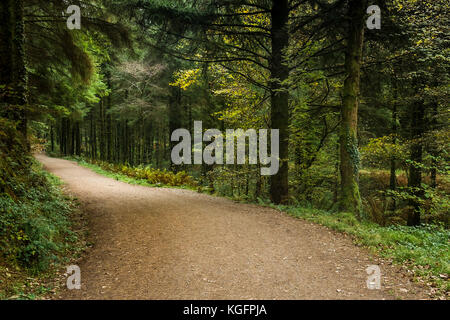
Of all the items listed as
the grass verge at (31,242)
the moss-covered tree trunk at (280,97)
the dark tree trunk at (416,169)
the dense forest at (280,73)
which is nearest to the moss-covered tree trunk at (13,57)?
the dense forest at (280,73)

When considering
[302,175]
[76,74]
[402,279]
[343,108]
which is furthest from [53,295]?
[302,175]

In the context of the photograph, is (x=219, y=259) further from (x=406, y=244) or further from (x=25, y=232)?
(x=406, y=244)

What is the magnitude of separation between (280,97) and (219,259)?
655cm

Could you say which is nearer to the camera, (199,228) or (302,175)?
(199,228)

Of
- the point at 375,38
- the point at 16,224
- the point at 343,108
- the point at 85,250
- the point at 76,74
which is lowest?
the point at 85,250

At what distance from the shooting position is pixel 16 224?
14.1 ft

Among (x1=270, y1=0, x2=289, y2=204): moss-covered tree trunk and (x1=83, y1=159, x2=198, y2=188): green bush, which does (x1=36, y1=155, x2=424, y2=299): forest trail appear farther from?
(x1=83, y1=159, x2=198, y2=188): green bush

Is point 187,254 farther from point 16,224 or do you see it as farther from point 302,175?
point 302,175

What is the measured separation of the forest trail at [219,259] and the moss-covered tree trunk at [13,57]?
134 inches

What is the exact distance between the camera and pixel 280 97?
917 cm

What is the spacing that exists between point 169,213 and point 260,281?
4233 mm

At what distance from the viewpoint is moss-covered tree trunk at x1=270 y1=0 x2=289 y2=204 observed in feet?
28.6

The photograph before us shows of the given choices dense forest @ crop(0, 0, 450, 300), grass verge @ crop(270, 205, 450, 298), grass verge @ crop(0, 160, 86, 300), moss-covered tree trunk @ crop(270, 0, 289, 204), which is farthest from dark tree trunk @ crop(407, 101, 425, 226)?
grass verge @ crop(0, 160, 86, 300)

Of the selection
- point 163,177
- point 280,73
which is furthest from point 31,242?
point 163,177
